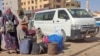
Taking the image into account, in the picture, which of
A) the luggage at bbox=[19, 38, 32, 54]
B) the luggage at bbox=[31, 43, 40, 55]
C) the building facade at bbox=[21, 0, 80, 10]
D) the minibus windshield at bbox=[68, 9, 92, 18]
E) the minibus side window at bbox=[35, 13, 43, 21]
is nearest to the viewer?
the luggage at bbox=[31, 43, 40, 55]

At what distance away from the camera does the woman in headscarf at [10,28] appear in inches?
378

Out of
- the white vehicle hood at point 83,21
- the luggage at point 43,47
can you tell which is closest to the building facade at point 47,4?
the white vehicle hood at point 83,21

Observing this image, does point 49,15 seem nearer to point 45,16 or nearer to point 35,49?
point 45,16

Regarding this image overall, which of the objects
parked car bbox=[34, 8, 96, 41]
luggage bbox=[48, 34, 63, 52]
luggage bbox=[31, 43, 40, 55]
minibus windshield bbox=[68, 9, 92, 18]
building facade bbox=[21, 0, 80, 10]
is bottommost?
luggage bbox=[31, 43, 40, 55]

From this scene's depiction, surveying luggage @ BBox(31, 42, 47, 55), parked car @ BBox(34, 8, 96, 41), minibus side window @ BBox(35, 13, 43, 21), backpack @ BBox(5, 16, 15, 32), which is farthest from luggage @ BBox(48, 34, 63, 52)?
minibus side window @ BBox(35, 13, 43, 21)

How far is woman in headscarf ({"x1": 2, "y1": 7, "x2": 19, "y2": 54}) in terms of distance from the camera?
9.61 meters

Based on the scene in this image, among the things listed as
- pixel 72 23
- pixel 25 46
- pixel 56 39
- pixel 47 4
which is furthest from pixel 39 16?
pixel 47 4

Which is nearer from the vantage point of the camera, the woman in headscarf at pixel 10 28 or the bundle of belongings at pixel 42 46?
the bundle of belongings at pixel 42 46

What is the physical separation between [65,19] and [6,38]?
4.03 m

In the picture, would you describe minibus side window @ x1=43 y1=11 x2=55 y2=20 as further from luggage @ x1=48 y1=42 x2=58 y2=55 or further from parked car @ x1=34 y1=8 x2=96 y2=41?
luggage @ x1=48 y1=42 x2=58 y2=55

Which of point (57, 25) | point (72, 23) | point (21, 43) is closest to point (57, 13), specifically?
point (57, 25)

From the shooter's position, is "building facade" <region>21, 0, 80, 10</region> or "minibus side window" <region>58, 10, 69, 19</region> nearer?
"minibus side window" <region>58, 10, 69, 19</region>

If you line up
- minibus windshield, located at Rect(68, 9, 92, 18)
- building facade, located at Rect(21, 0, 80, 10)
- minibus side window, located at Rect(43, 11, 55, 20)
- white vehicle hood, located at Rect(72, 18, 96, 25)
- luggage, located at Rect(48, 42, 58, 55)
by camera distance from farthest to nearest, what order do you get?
building facade, located at Rect(21, 0, 80, 10)
minibus side window, located at Rect(43, 11, 55, 20)
minibus windshield, located at Rect(68, 9, 92, 18)
white vehicle hood, located at Rect(72, 18, 96, 25)
luggage, located at Rect(48, 42, 58, 55)

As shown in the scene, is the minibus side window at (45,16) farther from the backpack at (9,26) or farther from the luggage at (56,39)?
the backpack at (9,26)
